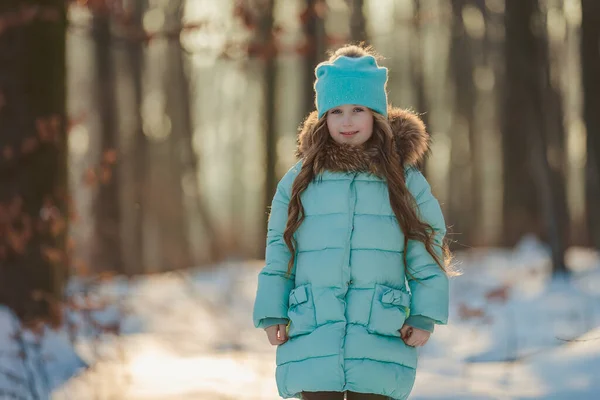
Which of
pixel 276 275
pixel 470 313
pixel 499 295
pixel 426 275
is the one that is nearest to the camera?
pixel 426 275

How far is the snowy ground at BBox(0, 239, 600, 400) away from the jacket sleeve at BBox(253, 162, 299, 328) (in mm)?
1455

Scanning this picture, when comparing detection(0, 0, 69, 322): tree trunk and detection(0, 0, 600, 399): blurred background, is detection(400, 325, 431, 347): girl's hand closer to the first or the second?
detection(0, 0, 600, 399): blurred background

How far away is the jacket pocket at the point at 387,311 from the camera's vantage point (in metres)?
3.55

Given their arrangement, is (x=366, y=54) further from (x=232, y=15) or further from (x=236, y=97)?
(x=236, y=97)

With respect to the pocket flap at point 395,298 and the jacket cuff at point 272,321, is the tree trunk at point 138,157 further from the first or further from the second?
the pocket flap at point 395,298

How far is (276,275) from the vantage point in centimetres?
377

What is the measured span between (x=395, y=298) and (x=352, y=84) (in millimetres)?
929

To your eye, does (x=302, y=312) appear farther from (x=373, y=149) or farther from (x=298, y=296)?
(x=373, y=149)

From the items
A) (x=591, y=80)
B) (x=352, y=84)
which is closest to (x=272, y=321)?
(x=352, y=84)

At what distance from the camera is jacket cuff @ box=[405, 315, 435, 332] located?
3633 millimetres

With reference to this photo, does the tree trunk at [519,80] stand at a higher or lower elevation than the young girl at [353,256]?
higher

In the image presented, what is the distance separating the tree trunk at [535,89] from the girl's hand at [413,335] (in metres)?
10.3

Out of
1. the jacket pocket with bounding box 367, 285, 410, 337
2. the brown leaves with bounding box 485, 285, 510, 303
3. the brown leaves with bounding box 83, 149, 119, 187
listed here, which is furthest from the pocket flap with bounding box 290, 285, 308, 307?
the brown leaves with bounding box 485, 285, 510, 303

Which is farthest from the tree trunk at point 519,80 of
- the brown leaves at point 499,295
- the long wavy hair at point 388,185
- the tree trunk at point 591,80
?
the long wavy hair at point 388,185
